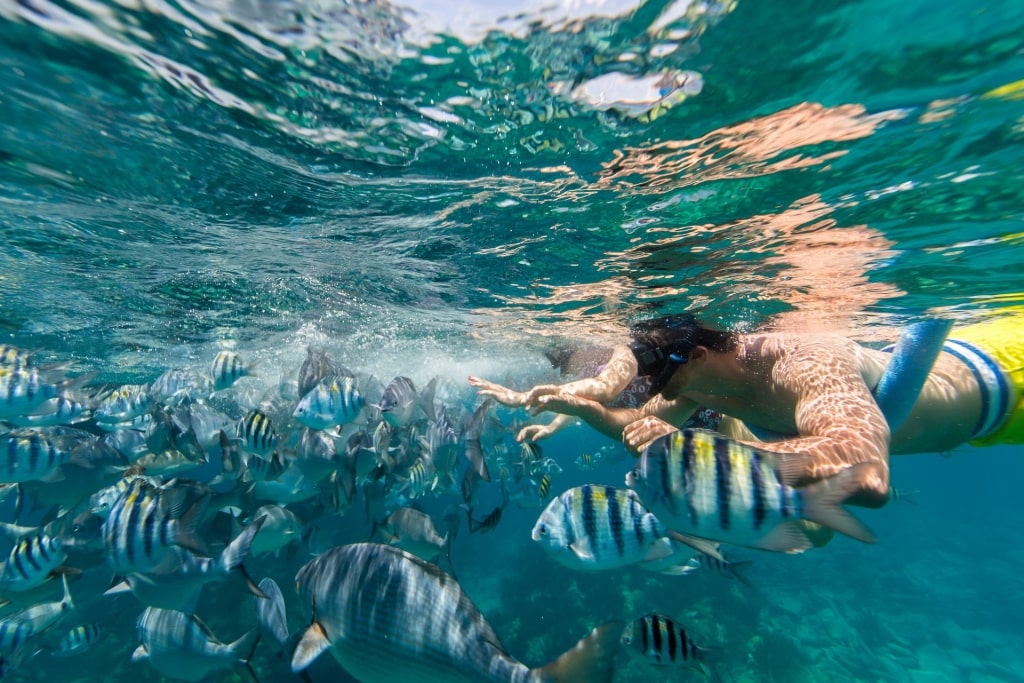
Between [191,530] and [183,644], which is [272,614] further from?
[183,644]

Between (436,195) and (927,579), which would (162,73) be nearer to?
(436,195)

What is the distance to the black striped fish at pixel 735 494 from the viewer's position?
253 cm

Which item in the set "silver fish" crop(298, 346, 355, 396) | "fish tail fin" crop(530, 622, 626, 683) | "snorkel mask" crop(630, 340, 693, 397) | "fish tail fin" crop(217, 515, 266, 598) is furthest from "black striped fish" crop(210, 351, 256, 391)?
"fish tail fin" crop(530, 622, 626, 683)

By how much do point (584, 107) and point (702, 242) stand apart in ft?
15.4

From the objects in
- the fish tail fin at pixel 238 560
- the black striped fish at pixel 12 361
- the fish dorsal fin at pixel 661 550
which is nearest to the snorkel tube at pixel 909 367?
the fish dorsal fin at pixel 661 550

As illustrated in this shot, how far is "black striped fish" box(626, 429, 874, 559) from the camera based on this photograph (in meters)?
2.53

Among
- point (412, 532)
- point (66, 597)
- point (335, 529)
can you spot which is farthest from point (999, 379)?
point (66, 597)

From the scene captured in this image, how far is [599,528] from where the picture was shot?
498 cm


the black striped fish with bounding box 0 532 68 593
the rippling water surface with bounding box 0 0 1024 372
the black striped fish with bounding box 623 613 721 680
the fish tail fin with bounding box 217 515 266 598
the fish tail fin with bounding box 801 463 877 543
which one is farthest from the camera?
the black striped fish with bounding box 0 532 68 593

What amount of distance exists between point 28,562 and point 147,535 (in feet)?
10.2

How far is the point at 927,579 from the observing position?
28109 mm

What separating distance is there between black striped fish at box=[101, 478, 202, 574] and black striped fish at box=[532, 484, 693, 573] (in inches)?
162

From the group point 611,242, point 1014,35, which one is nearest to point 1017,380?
point 1014,35

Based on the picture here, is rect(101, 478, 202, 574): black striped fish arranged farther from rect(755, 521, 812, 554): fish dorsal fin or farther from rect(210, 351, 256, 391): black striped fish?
rect(755, 521, 812, 554): fish dorsal fin
